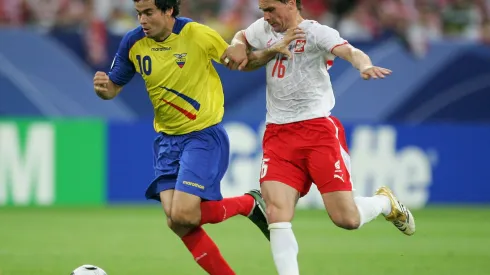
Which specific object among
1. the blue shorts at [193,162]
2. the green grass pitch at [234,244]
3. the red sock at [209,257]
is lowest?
the green grass pitch at [234,244]

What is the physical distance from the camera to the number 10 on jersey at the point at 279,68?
299 inches

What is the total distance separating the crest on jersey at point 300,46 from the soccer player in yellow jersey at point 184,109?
61 cm

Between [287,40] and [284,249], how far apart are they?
1.56 metres

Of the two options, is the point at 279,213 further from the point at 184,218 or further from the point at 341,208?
the point at 184,218

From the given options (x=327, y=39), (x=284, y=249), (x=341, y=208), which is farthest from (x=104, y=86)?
(x=341, y=208)

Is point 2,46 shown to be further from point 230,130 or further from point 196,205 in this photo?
point 196,205

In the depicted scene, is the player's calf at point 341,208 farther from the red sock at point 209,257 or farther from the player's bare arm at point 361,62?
the player's bare arm at point 361,62

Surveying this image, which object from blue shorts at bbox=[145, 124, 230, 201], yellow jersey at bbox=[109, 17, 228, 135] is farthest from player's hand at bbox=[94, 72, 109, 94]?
blue shorts at bbox=[145, 124, 230, 201]

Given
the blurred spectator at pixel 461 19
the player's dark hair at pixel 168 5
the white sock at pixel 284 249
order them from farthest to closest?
the blurred spectator at pixel 461 19
the player's dark hair at pixel 168 5
the white sock at pixel 284 249

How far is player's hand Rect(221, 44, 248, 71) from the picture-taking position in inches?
297

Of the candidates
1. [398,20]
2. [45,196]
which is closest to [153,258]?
[45,196]

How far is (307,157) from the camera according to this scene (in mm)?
7617

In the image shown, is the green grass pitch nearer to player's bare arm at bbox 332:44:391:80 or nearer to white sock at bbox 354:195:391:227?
white sock at bbox 354:195:391:227

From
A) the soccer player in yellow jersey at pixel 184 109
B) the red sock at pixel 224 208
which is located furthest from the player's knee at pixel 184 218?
the red sock at pixel 224 208
